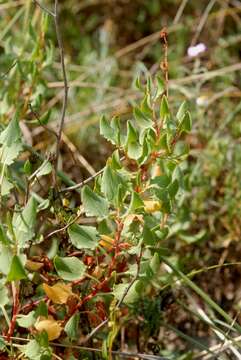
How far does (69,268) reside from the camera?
1.00 meters

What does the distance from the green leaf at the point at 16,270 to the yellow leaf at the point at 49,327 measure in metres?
0.16

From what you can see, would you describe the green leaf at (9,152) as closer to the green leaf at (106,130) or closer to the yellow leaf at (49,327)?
the green leaf at (106,130)

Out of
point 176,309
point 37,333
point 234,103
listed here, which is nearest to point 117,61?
point 234,103

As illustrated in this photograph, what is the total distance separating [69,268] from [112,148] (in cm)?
96

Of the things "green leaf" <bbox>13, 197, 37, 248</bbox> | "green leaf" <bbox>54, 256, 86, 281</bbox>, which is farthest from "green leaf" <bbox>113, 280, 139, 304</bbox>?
"green leaf" <bbox>13, 197, 37, 248</bbox>

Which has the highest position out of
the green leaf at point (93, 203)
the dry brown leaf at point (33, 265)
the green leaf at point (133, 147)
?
the green leaf at point (133, 147)

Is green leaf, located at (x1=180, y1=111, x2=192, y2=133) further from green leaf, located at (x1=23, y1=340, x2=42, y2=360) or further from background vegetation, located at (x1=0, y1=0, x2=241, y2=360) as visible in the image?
green leaf, located at (x1=23, y1=340, x2=42, y2=360)

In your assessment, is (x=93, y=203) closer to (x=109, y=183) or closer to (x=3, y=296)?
(x=109, y=183)

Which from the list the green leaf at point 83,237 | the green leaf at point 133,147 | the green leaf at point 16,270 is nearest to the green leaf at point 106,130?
the green leaf at point 133,147

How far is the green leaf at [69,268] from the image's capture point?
3.26 ft

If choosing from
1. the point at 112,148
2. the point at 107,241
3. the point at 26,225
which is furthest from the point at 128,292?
the point at 112,148

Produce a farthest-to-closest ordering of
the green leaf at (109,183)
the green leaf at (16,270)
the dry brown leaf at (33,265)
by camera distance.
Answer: the dry brown leaf at (33,265) < the green leaf at (109,183) < the green leaf at (16,270)

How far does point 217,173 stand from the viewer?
168cm

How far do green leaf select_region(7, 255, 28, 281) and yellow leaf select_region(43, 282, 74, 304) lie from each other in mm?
162
